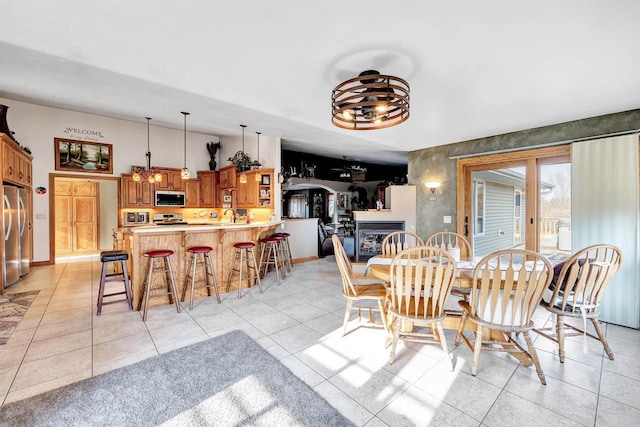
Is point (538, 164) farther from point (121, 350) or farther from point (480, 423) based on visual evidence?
point (121, 350)

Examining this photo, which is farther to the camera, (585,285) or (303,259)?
(303,259)

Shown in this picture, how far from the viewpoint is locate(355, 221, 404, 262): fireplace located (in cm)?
607

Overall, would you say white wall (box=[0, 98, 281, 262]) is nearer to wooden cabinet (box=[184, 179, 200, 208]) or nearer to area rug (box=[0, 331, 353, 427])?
wooden cabinet (box=[184, 179, 200, 208])

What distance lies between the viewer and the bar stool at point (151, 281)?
3174 millimetres

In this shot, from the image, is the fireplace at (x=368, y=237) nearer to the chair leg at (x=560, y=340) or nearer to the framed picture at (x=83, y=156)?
the chair leg at (x=560, y=340)

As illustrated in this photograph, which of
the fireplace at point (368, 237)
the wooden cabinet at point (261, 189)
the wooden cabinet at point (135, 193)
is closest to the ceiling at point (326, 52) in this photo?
the wooden cabinet at point (261, 189)

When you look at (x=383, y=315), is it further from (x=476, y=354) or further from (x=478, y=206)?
(x=478, y=206)

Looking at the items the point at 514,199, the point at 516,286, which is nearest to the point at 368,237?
the point at 514,199

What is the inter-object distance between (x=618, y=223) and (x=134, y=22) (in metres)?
5.24

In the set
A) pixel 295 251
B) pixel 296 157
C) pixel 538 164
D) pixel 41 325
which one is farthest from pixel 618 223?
pixel 41 325

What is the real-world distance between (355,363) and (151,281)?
2.70 m

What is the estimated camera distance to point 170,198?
6746mm

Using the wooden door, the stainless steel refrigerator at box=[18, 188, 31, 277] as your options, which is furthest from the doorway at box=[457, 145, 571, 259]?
the wooden door

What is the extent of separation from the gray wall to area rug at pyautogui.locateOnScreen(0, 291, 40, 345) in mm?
5983
